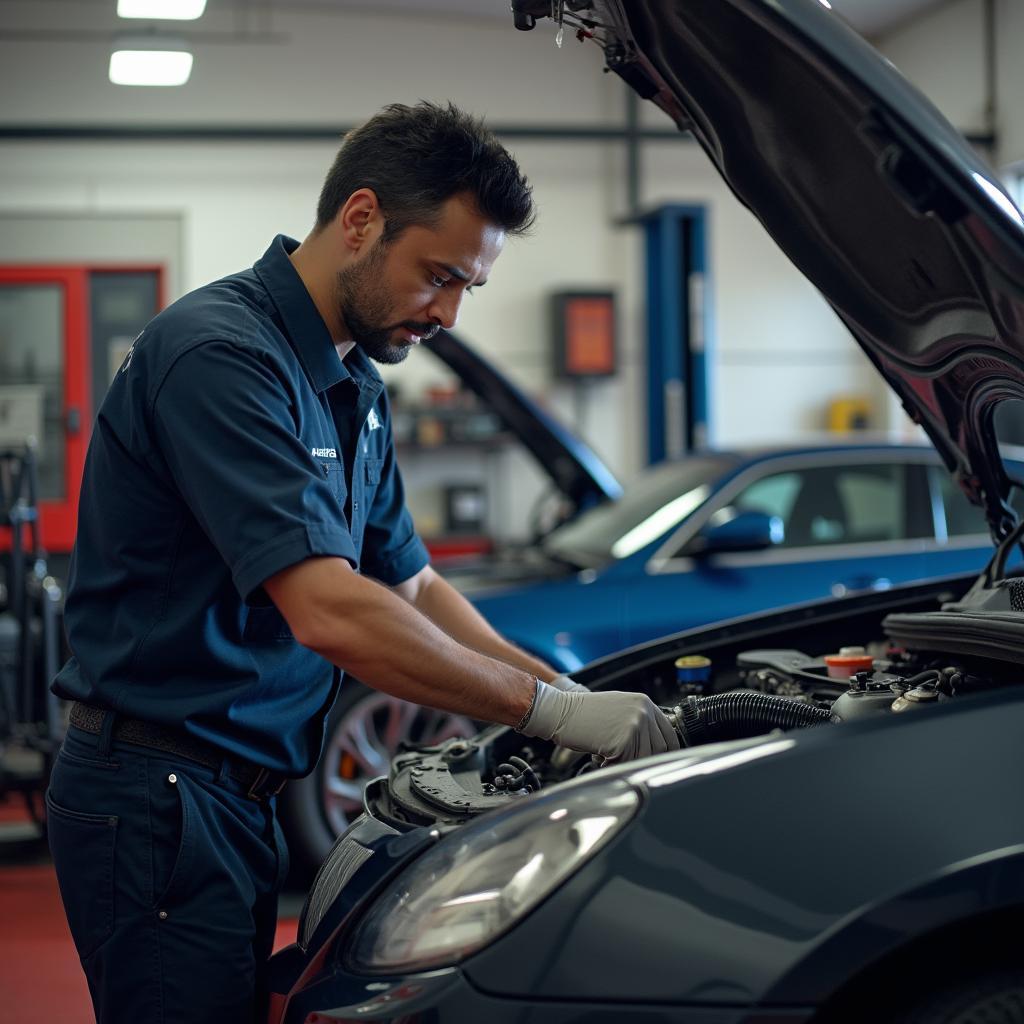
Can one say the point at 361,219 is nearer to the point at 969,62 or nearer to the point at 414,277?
the point at 414,277

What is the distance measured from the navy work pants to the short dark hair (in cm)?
80

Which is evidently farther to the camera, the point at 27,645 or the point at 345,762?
the point at 27,645

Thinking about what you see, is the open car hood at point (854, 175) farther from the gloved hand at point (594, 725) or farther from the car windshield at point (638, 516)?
the car windshield at point (638, 516)

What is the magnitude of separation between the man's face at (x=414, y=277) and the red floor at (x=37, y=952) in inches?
77.9

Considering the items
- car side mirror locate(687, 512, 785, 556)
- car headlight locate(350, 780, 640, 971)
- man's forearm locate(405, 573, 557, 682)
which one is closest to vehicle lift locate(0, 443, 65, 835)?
car side mirror locate(687, 512, 785, 556)

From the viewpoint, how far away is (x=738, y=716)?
190cm

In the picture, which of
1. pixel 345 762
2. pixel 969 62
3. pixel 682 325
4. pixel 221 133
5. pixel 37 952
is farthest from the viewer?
pixel 969 62

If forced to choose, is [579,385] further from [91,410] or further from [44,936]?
[44,936]

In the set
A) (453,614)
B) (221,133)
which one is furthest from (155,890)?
(221,133)

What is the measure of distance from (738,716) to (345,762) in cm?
241

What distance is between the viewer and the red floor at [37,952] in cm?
309

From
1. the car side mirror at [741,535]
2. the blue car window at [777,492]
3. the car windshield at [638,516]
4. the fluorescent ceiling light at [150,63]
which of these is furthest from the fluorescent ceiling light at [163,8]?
the car side mirror at [741,535]

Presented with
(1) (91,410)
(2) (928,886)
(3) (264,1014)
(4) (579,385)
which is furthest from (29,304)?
(2) (928,886)

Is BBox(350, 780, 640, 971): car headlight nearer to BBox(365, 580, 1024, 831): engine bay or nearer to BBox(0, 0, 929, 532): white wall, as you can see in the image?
BBox(365, 580, 1024, 831): engine bay
